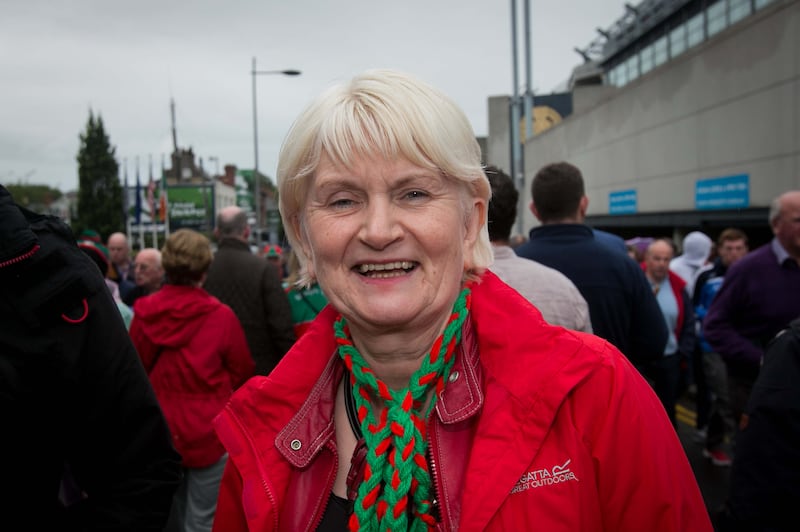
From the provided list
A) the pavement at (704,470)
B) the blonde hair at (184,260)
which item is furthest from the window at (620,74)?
the blonde hair at (184,260)

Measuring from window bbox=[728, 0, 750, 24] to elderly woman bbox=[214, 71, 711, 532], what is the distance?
20481mm

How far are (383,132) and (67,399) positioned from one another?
Result: 108cm

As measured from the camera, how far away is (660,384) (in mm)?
5609

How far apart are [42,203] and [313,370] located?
98.8m

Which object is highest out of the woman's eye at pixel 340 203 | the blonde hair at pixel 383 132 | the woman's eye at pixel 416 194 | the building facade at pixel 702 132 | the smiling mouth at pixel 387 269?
the building facade at pixel 702 132

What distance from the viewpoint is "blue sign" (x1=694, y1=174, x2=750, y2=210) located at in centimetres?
1324

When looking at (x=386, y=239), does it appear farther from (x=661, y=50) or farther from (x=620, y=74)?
(x=620, y=74)

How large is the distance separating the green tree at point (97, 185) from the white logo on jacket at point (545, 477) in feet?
242

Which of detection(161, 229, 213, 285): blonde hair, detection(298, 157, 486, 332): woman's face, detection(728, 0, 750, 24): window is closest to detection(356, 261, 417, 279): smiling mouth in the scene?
detection(298, 157, 486, 332): woman's face

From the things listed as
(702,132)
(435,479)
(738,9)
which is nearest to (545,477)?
(435,479)

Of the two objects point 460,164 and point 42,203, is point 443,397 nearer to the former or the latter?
point 460,164

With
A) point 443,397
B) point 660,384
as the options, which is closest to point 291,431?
point 443,397

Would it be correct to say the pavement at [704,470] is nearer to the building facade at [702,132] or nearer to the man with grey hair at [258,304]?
the man with grey hair at [258,304]

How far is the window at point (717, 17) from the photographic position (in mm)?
21234
